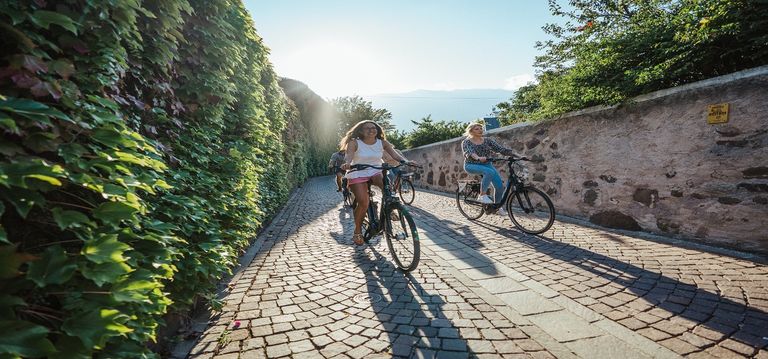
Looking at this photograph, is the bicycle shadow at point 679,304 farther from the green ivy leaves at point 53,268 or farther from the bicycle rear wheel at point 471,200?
the green ivy leaves at point 53,268

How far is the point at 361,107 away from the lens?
1486 inches

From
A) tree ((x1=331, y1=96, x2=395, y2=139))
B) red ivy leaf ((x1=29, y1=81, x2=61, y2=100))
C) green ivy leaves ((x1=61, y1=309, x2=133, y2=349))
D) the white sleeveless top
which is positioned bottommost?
green ivy leaves ((x1=61, y1=309, x2=133, y2=349))

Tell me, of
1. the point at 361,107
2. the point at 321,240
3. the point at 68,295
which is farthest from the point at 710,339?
the point at 361,107

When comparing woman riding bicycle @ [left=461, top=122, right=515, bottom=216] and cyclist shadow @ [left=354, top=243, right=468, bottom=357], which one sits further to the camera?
woman riding bicycle @ [left=461, top=122, right=515, bottom=216]

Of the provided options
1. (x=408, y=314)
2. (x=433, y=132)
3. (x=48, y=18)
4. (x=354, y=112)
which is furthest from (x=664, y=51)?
(x=354, y=112)

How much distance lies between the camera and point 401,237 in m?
3.68

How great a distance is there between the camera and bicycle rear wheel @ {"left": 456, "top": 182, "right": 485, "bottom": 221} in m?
5.96

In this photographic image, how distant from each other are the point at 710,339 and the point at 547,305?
0.95 metres

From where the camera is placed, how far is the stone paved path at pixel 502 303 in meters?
2.12

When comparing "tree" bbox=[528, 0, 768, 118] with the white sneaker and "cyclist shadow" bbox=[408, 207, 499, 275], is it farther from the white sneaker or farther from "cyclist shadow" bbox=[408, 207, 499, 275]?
"cyclist shadow" bbox=[408, 207, 499, 275]

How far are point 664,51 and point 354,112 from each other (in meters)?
34.2

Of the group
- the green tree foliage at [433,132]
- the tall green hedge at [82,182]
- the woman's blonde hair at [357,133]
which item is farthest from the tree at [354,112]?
the tall green hedge at [82,182]

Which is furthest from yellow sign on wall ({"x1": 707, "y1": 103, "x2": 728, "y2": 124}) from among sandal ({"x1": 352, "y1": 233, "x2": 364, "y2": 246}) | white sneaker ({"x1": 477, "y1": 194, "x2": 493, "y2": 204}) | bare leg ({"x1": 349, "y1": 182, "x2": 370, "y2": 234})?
sandal ({"x1": 352, "y1": 233, "x2": 364, "y2": 246})

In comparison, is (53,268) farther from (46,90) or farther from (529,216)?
Result: (529,216)
